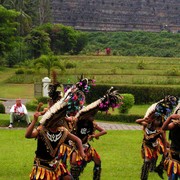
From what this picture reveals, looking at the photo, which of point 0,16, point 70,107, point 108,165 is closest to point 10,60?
point 0,16

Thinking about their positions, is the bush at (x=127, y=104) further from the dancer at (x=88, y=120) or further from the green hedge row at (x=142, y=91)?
the dancer at (x=88, y=120)

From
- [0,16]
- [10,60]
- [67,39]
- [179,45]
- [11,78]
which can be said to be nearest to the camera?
[11,78]

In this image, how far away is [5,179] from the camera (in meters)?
8.39

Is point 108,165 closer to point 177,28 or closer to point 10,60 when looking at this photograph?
point 10,60

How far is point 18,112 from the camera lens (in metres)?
14.1

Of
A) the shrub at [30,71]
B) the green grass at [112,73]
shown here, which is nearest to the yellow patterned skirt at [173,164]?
the green grass at [112,73]

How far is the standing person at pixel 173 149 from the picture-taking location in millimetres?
6754

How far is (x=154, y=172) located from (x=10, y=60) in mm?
32661

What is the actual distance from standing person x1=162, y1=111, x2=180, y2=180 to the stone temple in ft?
197

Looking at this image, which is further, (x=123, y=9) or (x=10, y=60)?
(x=123, y=9)

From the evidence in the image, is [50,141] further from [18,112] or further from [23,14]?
[23,14]

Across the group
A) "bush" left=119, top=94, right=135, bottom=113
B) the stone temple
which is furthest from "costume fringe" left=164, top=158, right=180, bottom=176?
the stone temple

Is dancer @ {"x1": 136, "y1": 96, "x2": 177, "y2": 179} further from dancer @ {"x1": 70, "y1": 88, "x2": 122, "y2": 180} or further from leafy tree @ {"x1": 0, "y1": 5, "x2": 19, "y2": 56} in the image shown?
leafy tree @ {"x1": 0, "y1": 5, "x2": 19, "y2": 56}

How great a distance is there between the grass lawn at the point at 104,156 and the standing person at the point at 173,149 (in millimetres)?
1873
